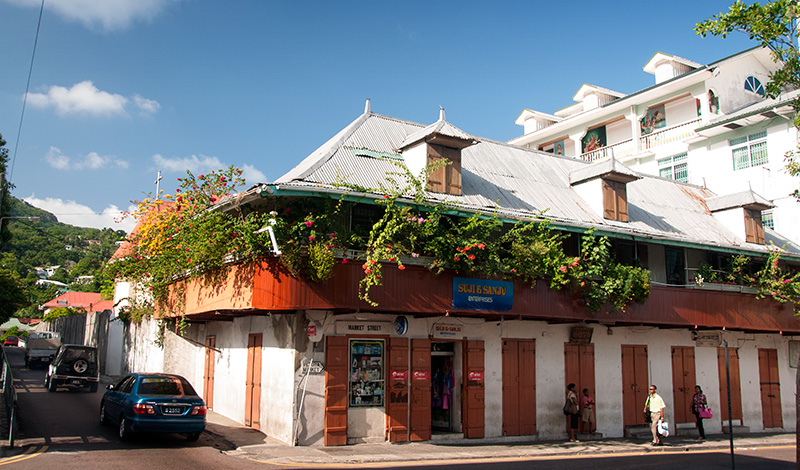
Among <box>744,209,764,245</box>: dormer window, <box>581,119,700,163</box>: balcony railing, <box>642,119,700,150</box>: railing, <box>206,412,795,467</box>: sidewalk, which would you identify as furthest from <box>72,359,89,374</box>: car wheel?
<box>642,119,700,150</box>: railing

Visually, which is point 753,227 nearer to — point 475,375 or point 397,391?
point 475,375

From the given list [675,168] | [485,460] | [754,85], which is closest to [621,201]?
[675,168]

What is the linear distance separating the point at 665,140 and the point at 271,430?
25118 mm

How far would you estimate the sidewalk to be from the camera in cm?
1297

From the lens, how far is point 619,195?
21266mm

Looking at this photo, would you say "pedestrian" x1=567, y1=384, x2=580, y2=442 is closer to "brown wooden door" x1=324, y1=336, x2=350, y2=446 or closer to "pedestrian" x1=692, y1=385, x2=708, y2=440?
"pedestrian" x1=692, y1=385, x2=708, y2=440

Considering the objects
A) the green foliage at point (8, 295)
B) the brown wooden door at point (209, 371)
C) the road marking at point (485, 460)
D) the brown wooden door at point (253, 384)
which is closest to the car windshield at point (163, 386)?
the brown wooden door at point (253, 384)

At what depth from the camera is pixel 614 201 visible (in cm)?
2111

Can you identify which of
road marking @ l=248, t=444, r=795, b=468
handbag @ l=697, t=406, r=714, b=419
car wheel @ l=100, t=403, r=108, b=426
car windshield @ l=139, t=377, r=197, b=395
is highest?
car windshield @ l=139, t=377, r=197, b=395

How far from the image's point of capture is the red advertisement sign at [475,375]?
651 inches

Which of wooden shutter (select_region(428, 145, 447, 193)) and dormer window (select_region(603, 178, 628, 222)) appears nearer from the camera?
wooden shutter (select_region(428, 145, 447, 193))

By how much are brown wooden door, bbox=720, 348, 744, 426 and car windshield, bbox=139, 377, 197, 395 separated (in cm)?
1845

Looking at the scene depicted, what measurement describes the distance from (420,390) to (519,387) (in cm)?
352

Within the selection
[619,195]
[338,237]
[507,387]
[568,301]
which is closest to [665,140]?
[619,195]
